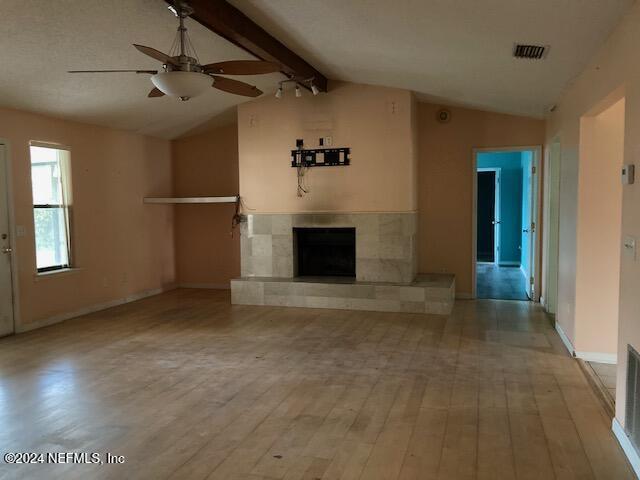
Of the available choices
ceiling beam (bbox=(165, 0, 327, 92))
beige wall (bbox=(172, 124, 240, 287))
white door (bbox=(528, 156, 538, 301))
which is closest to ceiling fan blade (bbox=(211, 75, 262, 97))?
ceiling beam (bbox=(165, 0, 327, 92))

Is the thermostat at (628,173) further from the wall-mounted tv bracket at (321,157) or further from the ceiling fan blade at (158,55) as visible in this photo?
the wall-mounted tv bracket at (321,157)

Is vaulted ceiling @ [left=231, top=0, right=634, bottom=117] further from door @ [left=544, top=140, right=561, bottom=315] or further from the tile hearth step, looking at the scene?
the tile hearth step

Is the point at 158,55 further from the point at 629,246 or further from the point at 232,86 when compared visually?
the point at 629,246

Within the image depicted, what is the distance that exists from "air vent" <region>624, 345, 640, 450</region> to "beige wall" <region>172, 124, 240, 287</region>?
5.88 m

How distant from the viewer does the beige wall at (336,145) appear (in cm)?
612

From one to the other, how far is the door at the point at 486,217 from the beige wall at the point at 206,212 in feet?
18.3

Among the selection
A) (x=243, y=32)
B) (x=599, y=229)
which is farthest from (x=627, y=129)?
(x=243, y=32)

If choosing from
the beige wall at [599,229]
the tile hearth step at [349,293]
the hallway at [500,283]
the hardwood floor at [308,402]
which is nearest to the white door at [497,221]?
the hallway at [500,283]

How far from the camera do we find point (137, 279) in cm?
709

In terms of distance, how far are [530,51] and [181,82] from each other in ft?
8.37

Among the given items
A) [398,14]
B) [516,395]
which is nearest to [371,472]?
[516,395]

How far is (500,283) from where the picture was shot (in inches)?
312

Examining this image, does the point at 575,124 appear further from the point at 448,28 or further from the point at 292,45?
the point at 292,45

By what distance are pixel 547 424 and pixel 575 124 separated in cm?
255
